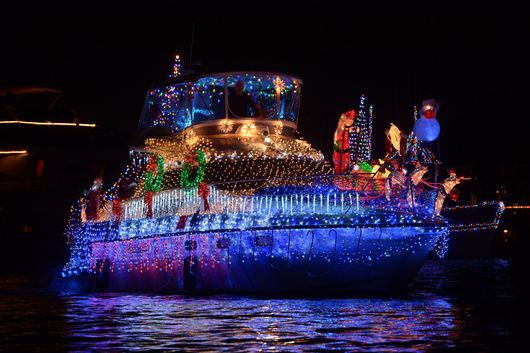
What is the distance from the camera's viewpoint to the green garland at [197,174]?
20922mm

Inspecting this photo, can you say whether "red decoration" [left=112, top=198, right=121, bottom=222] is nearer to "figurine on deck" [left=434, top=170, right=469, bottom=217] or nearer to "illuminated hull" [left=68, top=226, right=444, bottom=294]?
"illuminated hull" [left=68, top=226, right=444, bottom=294]

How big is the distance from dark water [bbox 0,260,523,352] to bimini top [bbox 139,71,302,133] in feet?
16.0

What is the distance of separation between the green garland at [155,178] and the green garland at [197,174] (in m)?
1.44

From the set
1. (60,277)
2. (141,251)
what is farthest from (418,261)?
(60,277)

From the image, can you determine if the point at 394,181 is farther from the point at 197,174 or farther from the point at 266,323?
the point at 266,323

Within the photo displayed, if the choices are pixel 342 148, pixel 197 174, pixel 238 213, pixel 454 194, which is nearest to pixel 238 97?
pixel 197 174

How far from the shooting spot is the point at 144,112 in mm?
25328

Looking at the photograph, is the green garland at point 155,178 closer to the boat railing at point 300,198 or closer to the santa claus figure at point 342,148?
the boat railing at point 300,198

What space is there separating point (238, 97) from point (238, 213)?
436 cm

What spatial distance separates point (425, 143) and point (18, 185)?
107 feet

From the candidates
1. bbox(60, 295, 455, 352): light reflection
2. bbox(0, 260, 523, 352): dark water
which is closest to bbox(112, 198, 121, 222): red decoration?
bbox(0, 260, 523, 352): dark water

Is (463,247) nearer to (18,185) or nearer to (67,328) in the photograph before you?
(18,185)

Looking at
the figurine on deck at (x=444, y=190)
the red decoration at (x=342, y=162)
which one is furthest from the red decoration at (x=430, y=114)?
the red decoration at (x=342, y=162)

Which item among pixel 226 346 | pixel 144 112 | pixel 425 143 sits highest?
pixel 144 112
